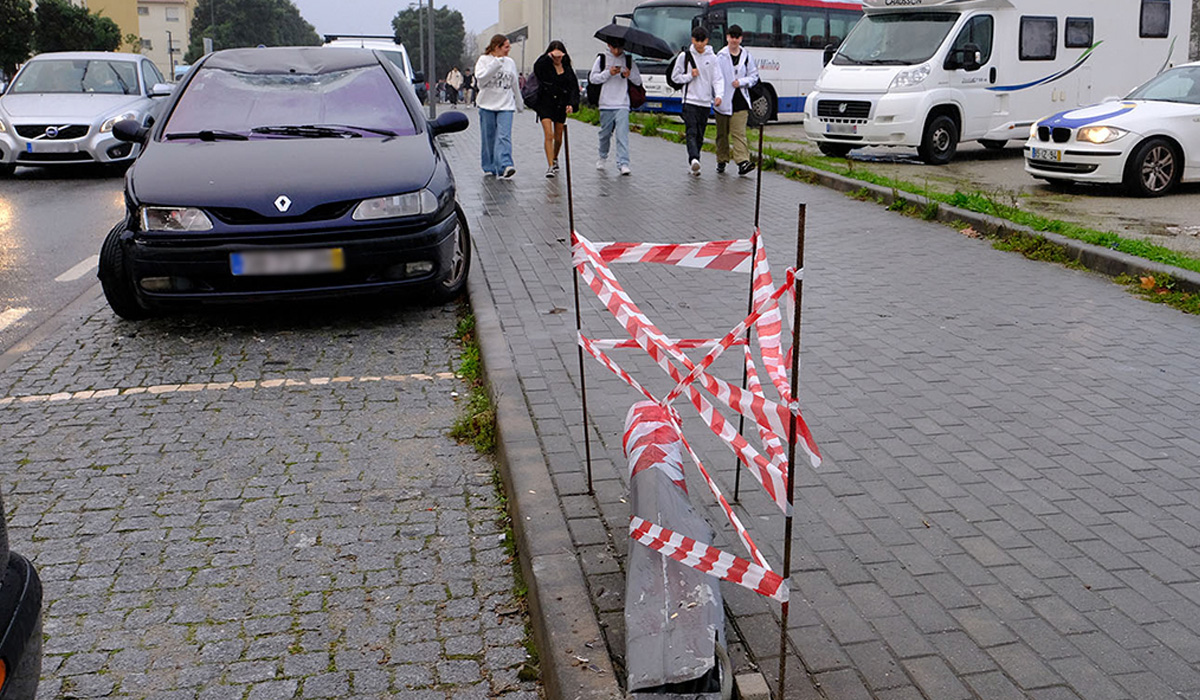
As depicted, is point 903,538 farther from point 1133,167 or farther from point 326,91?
point 1133,167

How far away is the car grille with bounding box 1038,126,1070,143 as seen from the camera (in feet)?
43.1

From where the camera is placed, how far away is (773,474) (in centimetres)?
322

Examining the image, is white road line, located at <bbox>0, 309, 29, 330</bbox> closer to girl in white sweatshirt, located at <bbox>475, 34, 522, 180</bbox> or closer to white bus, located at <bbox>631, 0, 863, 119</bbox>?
girl in white sweatshirt, located at <bbox>475, 34, 522, 180</bbox>

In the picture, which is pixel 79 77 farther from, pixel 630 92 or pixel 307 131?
pixel 307 131

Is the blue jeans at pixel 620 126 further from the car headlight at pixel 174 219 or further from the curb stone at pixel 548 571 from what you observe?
the curb stone at pixel 548 571

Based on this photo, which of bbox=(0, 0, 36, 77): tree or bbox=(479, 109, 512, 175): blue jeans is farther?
bbox=(0, 0, 36, 77): tree

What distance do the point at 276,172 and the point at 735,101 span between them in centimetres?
875

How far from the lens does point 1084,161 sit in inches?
512

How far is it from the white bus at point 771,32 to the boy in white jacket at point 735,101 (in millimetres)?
13595

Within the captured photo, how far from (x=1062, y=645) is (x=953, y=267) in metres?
5.99

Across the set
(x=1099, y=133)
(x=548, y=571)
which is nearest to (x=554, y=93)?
(x=1099, y=133)

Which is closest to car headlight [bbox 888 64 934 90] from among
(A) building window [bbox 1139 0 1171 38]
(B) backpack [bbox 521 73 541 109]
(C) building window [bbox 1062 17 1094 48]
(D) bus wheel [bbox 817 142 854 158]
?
(D) bus wheel [bbox 817 142 854 158]

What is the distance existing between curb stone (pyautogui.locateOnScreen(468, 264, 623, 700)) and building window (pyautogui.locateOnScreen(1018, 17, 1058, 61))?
50.2 feet

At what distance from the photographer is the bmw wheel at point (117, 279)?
22.6 feet
